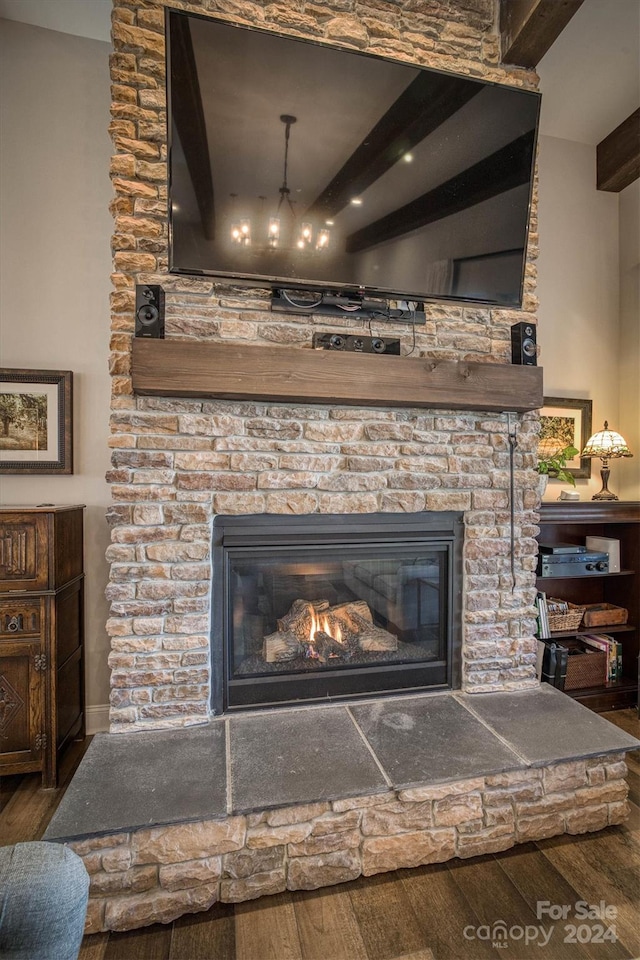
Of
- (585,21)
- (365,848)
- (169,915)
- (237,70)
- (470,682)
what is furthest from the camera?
(585,21)

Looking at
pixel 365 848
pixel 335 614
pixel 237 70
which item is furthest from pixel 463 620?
pixel 237 70

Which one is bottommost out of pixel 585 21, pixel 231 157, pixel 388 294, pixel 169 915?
pixel 169 915

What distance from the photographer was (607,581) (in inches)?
116

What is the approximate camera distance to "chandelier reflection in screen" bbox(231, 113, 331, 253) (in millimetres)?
1792

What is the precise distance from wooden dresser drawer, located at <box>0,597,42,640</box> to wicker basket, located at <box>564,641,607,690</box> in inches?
104

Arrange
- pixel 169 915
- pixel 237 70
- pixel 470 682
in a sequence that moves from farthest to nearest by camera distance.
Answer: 1. pixel 470 682
2. pixel 237 70
3. pixel 169 915

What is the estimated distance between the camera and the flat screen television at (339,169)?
174cm

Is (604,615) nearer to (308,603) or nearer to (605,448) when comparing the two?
(605,448)

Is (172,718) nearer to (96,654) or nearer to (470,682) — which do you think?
(96,654)

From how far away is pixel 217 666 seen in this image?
1.91 meters

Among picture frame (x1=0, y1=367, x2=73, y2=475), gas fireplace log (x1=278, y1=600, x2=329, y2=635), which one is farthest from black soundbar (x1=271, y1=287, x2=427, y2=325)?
gas fireplace log (x1=278, y1=600, x2=329, y2=635)

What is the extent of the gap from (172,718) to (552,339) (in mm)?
2990

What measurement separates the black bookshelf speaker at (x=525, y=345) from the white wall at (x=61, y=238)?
1937 mm

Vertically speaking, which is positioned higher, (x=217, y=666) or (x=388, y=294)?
(x=388, y=294)
